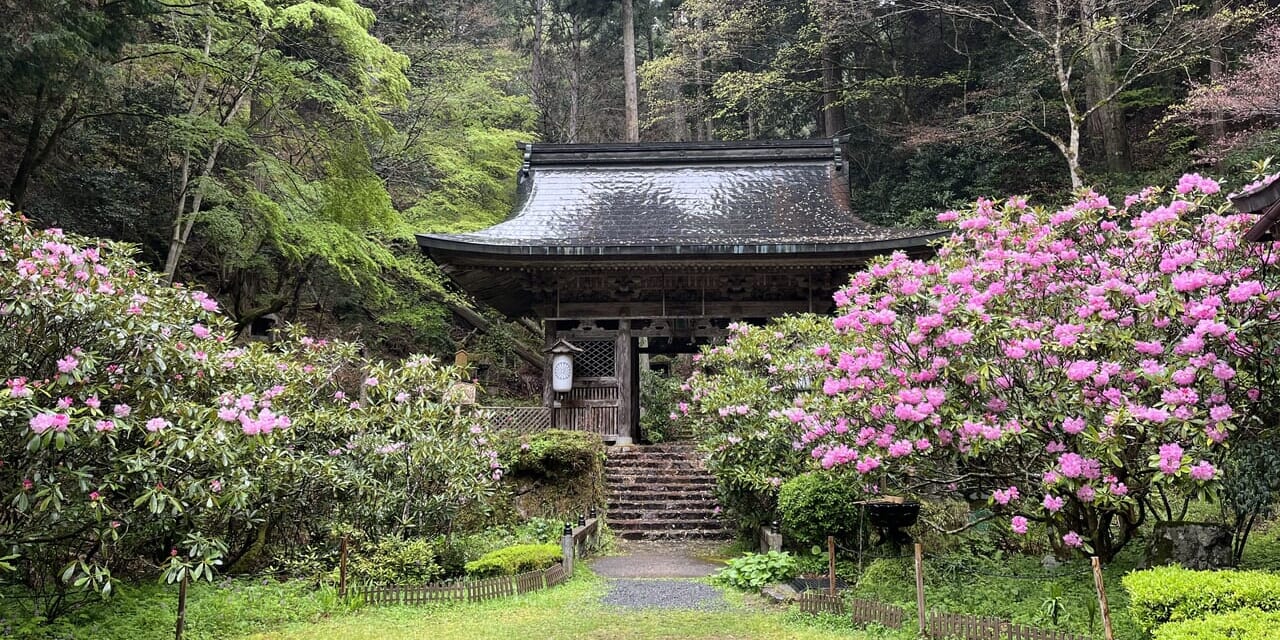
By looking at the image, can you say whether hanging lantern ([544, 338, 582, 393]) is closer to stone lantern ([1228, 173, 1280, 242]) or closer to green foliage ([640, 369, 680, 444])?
green foliage ([640, 369, 680, 444])

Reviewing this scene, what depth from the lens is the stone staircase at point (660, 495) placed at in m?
10.9

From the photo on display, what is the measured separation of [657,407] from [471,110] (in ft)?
28.0

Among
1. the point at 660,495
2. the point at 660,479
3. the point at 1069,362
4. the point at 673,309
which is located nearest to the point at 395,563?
the point at 660,495

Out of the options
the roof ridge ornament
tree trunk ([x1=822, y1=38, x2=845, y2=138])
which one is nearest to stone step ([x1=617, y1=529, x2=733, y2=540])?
the roof ridge ornament

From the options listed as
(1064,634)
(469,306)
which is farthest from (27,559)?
(469,306)

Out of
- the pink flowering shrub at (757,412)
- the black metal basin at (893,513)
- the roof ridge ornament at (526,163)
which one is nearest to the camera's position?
Answer: the black metal basin at (893,513)

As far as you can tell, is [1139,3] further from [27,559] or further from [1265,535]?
[27,559]

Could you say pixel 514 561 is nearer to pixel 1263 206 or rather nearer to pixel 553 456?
pixel 553 456

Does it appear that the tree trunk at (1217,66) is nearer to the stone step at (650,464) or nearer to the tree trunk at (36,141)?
the stone step at (650,464)

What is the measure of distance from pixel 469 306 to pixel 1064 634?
57.2 feet

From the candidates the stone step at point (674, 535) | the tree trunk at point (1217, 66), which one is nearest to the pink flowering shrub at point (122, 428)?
the stone step at point (674, 535)

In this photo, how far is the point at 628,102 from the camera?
23344mm

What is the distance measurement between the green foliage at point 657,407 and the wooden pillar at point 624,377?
3846 millimetres

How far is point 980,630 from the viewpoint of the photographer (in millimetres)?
4828
